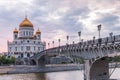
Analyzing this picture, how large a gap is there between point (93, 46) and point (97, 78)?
6191mm

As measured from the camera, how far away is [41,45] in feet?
494

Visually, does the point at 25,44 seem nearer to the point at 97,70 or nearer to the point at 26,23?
the point at 26,23

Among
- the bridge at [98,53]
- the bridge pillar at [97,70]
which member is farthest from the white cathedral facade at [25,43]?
the bridge pillar at [97,70]

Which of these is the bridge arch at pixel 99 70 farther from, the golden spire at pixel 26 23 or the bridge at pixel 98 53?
the golden spire at pixel 26 23

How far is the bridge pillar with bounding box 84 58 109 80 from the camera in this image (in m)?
54.7

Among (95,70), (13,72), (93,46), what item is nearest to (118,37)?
(93,46)

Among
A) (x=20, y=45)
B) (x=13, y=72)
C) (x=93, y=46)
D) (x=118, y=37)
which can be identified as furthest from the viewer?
(x=20, y=45)

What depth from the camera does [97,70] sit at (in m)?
55.6

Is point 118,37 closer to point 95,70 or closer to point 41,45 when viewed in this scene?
point 95,70

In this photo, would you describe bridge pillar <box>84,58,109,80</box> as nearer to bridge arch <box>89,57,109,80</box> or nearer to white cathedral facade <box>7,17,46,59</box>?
bridge arch <box>89,57,109,80</box>

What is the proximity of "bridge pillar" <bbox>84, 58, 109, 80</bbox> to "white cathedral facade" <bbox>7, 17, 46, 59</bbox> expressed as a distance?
9223 centimetres

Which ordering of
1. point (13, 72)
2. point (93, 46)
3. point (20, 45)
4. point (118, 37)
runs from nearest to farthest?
point (118, 37), point (93, 46), point (13, 72), point (20, 45)

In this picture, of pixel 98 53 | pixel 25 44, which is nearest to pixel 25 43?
pixel 25 44

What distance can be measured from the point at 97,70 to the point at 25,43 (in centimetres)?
9540
